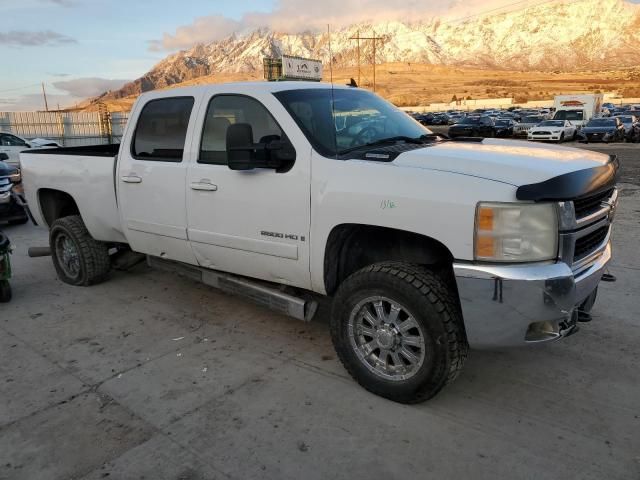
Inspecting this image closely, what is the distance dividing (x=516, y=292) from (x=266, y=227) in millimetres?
1737

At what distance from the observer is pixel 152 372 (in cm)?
391

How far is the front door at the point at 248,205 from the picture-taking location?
3.70 m

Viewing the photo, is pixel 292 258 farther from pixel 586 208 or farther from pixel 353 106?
pixel 586 208

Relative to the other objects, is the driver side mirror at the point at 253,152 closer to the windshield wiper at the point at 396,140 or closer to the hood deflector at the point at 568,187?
the windshield wiper at the point at 396,140

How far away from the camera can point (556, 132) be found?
27469 mm

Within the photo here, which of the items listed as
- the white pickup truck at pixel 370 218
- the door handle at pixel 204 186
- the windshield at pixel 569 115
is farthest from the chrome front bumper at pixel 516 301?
the windshield at pixel 569 115

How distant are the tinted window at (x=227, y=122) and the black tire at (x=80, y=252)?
2120 millimetres

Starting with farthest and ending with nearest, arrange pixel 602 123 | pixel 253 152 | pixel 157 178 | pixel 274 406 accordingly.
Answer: pixel 602 123 < pixel 157 178 < pixel 253 152 < pixel 274 406

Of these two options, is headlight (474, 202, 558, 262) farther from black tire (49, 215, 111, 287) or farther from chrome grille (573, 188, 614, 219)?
black tire (49, 215, 111, 287)

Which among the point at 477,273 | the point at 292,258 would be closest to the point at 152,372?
the point at 292,258

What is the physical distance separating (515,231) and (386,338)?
101cm

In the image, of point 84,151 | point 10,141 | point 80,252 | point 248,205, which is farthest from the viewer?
point 10,141

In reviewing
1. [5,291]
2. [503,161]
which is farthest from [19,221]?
[503,161]

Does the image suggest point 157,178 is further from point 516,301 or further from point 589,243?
point 589,243
